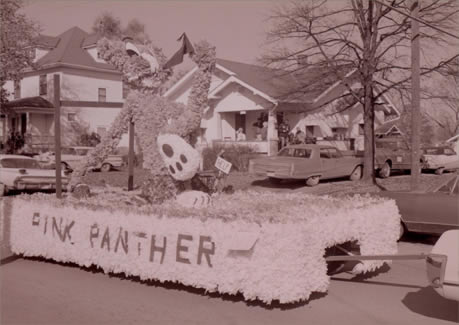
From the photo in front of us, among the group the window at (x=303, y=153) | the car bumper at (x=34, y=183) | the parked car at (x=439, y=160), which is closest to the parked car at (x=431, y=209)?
the window at (x=303, y=153)

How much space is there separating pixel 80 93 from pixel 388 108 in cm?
2068

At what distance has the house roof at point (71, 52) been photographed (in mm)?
33938

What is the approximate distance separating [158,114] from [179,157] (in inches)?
30.9

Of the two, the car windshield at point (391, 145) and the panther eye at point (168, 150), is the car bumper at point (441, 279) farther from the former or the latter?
the car windshield at point (391, 145)

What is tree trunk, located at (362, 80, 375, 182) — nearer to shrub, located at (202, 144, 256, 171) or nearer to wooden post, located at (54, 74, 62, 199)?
shrub, located at (202, 144, 256, 171)

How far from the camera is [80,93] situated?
1358 inches

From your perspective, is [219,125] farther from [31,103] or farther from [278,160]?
[31,103]

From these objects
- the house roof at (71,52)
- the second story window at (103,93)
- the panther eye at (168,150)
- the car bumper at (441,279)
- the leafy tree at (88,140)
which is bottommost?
the car bumper at (441,279)

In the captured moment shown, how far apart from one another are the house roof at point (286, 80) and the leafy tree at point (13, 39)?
1049 centimetres

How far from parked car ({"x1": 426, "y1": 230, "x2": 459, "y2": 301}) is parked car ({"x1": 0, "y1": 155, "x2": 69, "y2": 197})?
484 inches

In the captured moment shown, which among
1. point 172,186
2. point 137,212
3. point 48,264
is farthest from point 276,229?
point 48,264

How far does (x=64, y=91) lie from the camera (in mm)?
33875

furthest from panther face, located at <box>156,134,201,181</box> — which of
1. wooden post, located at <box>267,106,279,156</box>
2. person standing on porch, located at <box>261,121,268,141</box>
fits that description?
person standing on porch, located at <box>261,121,268,141</box>

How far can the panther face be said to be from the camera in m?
5.96
